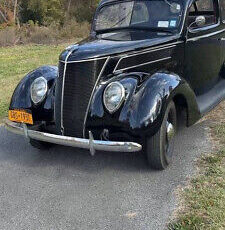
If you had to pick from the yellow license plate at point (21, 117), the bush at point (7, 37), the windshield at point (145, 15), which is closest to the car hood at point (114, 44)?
the windshield at point (145, 15)

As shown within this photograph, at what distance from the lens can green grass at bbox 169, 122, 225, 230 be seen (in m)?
2.88

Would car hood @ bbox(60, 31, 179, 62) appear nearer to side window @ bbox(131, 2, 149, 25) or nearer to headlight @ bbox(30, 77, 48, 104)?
side window @ bbox(131, 2, 149, 25)

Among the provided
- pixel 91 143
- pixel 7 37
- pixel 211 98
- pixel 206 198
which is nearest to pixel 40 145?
pixel 91 143

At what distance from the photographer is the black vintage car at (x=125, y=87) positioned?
3500 mm

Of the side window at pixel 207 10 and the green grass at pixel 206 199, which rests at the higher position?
the side window at pixel 207 10

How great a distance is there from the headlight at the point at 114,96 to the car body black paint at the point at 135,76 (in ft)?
0.17

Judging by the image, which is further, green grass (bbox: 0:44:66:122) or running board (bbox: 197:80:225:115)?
green grass (bbox: 0:44:66:122)

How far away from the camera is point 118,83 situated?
3.56 metres

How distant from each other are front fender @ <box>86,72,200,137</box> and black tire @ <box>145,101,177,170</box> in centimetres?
14

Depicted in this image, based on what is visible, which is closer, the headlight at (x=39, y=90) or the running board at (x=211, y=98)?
the headlight at (x=39, y=90)

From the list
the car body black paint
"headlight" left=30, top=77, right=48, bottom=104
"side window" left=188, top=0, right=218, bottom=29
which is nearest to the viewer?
the car body black paint

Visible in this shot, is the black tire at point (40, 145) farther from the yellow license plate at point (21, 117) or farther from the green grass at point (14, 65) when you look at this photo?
the green grass at point (14, 65)

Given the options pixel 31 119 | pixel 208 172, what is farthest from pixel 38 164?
pixel 208 172

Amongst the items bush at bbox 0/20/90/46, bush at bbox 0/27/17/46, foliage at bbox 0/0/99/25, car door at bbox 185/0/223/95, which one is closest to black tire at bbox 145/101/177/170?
car door at bbox 185/0/223/95
